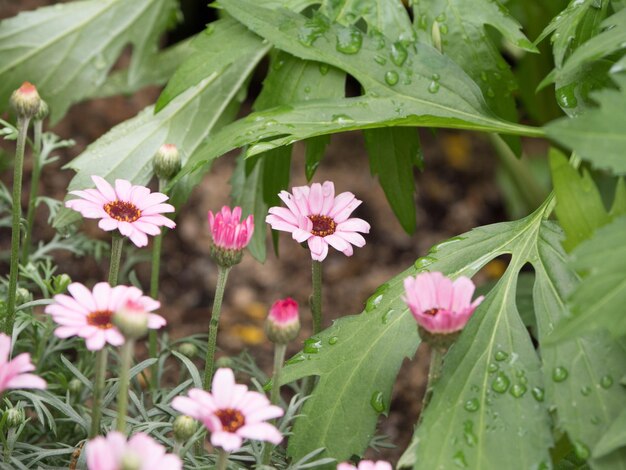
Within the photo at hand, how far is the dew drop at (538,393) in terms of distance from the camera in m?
0.77

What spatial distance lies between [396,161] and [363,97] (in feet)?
0.48

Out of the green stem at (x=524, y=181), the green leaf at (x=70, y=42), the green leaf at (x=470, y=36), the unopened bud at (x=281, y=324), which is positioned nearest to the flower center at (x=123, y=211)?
the unopened bud at (x=281, y=324)

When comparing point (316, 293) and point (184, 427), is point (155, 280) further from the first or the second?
point (184, 427)

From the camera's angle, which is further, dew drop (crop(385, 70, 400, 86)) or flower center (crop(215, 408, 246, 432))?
dew drop (crop(385, 70, 400, 86))

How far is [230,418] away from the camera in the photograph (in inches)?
25.6

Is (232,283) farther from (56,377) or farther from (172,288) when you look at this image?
(56,377)

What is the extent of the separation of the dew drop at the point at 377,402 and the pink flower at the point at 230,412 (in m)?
0.19

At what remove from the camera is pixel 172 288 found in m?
1.96

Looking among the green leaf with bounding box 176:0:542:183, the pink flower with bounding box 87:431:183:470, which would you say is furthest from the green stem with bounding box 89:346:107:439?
the green leaf with bounding box 176:0:542:183

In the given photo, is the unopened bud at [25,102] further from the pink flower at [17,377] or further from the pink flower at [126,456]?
the pink flower at [126,456]

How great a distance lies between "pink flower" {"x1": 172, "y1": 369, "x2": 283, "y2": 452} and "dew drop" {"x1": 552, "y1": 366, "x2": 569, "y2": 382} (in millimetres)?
257

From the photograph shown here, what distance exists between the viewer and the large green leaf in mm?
1129

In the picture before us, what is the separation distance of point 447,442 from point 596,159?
27cm

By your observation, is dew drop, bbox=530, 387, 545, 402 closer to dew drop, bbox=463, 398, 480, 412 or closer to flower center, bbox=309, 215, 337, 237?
dew drop, bbox=463, 398, 480, 412
